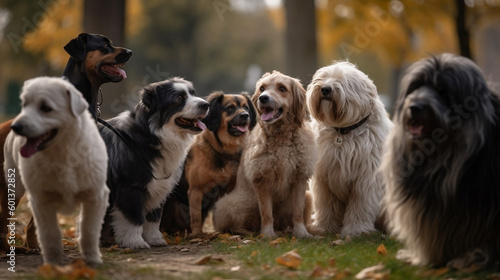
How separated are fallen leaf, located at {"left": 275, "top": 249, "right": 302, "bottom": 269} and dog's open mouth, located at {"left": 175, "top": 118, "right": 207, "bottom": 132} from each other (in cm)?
179

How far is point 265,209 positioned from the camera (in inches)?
251

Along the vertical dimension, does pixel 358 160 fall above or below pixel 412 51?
below

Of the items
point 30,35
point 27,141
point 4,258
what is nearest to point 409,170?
point 27,141

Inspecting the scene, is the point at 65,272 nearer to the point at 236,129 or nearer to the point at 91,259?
the point at 91,259

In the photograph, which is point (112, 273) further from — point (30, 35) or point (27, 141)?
point (30, 35)

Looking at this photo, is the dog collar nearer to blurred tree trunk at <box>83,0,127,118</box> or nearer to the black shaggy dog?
the black shaggy dog

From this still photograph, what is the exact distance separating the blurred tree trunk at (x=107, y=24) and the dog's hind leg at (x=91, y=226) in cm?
677

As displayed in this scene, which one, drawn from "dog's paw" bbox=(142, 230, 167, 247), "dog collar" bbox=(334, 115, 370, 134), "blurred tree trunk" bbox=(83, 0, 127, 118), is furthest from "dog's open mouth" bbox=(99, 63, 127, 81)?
"blurred tree trunk" bbox=(83, 0, 127, 118)

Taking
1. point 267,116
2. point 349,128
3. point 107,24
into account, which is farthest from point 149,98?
point 107,24

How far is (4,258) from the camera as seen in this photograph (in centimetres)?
526

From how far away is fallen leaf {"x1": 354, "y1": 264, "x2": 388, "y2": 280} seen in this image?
410 cm

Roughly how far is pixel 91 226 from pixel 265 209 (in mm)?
2243

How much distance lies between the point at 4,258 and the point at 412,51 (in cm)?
1924

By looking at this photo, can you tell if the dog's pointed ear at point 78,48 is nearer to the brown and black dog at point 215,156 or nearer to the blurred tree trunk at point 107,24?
the brown and black dog at point 215,156
